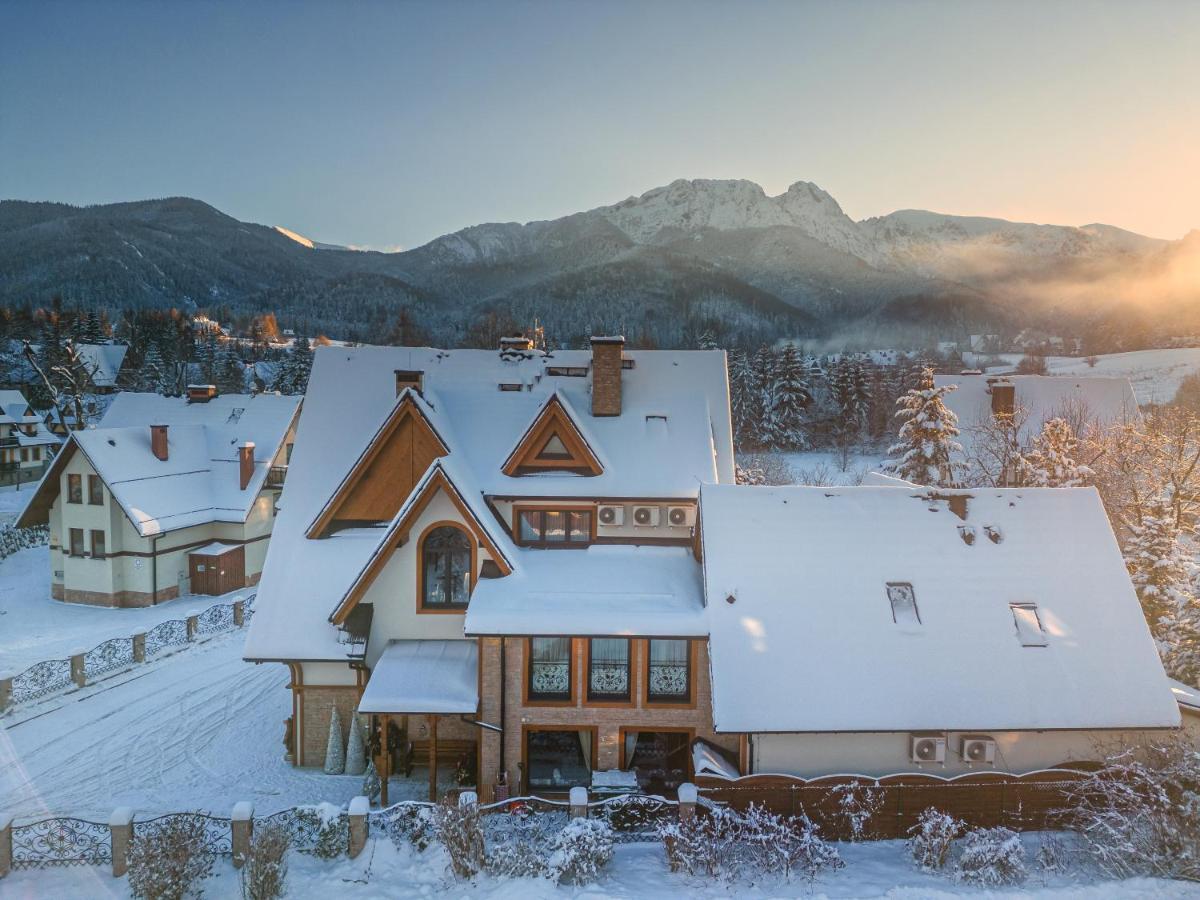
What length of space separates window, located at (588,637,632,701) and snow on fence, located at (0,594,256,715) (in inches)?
671

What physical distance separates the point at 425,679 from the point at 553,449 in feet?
21.8

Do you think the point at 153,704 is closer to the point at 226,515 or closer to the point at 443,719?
the point at 443,719

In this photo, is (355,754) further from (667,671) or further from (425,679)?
(667,671)

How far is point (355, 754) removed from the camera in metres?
15.5

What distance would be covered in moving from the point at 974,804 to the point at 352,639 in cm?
1340

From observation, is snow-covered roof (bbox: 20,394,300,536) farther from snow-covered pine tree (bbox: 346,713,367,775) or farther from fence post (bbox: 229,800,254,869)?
fence post (bbox: 229,800,254,869)

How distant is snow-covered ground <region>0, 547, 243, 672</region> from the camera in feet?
75.2

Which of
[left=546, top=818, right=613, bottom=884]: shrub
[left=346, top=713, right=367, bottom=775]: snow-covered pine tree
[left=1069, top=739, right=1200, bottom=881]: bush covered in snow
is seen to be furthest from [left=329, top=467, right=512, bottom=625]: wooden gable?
[left=1069, top=739, right=1200, bottom=881]: bush covered in snow

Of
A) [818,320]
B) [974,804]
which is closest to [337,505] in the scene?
[974,804]

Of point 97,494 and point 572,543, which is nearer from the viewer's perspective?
point 572,543

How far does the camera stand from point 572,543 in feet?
56.7

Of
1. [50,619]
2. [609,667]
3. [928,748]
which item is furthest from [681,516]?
[50,619]

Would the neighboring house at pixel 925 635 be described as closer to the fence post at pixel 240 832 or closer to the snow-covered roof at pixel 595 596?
the snow-covered roof at pixel 595 596

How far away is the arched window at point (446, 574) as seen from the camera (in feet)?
52.4
